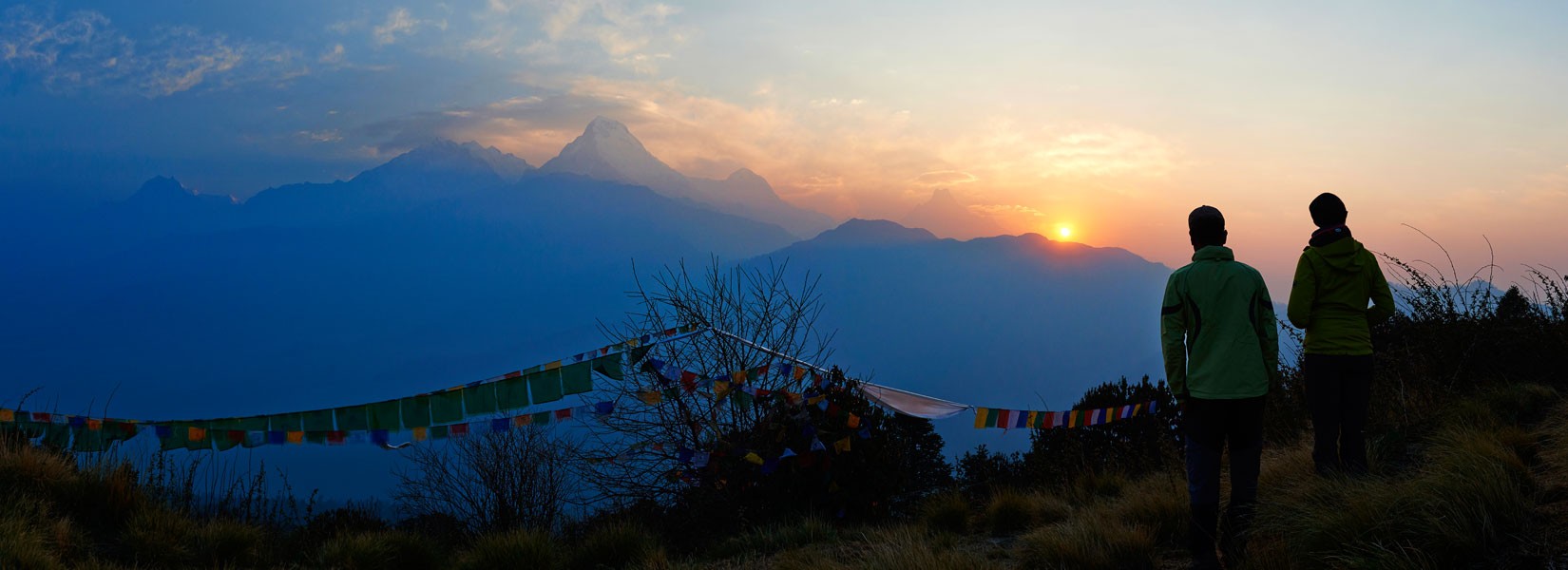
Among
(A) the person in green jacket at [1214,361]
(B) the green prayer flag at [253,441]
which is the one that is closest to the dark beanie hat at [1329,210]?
(A) the person in green jacket at [1214,361]

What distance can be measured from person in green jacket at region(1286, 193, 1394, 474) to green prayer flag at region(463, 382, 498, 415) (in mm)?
8206

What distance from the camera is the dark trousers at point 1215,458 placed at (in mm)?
4441

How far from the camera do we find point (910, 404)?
10336 mm

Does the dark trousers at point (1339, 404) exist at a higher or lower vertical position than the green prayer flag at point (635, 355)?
lower

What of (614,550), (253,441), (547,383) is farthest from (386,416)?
(614,550)

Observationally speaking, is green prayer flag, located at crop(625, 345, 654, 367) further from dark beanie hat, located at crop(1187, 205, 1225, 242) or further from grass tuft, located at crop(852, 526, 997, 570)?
dark beanie hat, located at crop(1187, 205, 1225, 242)

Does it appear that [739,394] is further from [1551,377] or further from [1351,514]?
[1551,377]

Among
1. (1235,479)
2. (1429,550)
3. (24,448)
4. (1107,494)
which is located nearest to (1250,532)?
(1235,479)

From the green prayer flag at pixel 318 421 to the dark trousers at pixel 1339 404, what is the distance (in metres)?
10.3

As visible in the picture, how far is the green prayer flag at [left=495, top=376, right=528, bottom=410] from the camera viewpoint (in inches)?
410

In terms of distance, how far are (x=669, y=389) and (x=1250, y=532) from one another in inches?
244

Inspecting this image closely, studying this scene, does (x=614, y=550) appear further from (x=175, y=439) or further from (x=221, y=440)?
(x=175, y=439)

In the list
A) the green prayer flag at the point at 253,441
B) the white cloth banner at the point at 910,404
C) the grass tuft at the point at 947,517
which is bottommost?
the grass tuft at the point at 947,517

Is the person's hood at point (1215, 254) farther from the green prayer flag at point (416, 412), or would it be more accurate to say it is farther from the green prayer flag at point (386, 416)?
the green prayer flag at point (386, 416)
